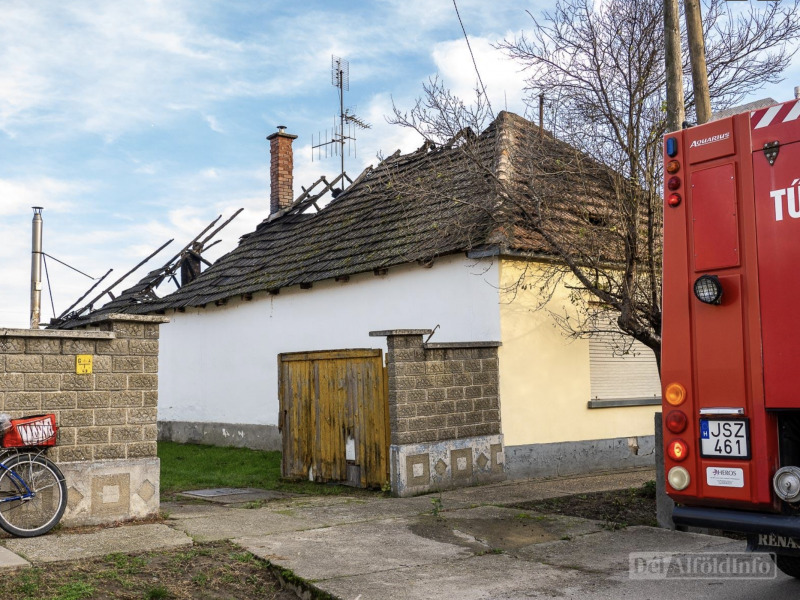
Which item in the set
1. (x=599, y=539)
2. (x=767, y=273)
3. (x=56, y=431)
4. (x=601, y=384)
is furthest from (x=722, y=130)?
(x=601, y=384)

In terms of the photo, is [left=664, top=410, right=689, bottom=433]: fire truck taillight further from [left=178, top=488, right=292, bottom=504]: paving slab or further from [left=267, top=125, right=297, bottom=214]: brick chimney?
[left=267, top=125, right=297, bottom=214]: brick chimney

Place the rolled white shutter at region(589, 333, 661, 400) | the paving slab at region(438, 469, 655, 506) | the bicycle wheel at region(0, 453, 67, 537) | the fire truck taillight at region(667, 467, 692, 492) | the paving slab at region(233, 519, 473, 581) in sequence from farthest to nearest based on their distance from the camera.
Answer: the rolled white shutter at region(589, 333, 661, 400)
the paving slab at region(438, 469, 655, 506)
the bicycle wheel at region(0, 453, 67, 537)
the paving slab at region(233, 519, 473, 581)
the fire truck taillight at region(667, 467, 692, 492)

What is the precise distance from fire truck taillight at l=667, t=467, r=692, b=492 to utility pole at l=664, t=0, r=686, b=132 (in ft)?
14.5

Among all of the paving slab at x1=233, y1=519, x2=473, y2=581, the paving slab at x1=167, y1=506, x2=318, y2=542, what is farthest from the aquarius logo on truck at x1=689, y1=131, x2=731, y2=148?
the paving slab at x1=167, y1=506, x2=318, y2=542

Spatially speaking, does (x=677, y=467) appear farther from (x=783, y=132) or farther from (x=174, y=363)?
(x=174, y=363)

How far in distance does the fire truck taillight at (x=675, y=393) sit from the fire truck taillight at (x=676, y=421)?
6 centimetres

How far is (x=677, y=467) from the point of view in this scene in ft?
16.5

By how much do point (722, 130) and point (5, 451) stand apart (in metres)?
6.71

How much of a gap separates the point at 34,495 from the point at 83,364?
1.33 meters

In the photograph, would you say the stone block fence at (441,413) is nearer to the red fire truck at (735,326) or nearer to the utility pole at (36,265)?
the red fire truck at (735,326)

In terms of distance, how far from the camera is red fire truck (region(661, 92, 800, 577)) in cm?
460

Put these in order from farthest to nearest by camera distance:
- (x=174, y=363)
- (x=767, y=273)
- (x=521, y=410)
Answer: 1. (x=174, y=363)
2. (x=521, y=410)
3. (x=767, y=273)

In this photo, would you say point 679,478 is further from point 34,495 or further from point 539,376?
point 539,376

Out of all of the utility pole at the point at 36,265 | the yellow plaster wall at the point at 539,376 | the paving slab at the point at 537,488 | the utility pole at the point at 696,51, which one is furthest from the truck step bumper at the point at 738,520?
the utility pole at the point at 36,265
